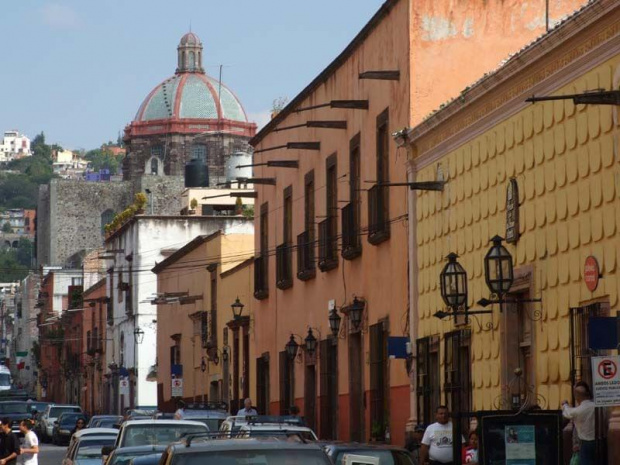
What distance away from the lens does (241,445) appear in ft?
42.2

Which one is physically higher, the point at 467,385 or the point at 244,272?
the point at 244,272

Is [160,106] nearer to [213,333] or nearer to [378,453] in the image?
[213,333]

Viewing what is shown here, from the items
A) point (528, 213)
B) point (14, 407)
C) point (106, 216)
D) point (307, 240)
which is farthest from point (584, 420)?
point (106, 216)

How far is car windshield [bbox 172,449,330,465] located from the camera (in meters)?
12.7

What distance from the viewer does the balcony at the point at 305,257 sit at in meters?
36.2

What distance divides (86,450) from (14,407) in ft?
122

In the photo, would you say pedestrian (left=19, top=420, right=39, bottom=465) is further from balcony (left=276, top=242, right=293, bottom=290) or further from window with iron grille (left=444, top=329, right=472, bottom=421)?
balcony (left=276, top=242, right=293, bottom=290)

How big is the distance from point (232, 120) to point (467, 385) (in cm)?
9798

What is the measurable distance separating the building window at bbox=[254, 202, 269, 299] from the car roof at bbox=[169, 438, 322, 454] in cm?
2833

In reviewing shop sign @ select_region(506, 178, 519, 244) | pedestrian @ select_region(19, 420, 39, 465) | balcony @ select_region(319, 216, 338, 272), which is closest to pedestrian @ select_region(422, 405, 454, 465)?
shop sign @ select_region(506, 178, 519, 244)

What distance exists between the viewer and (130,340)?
233 feet

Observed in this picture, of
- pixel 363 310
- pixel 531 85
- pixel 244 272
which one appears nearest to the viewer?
pixel 531 85

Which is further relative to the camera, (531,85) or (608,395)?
(531,85)

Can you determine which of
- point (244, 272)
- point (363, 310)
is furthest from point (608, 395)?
point (244, 272)
